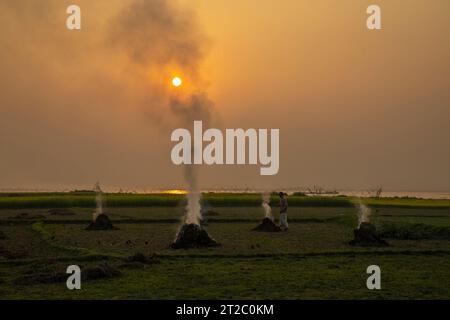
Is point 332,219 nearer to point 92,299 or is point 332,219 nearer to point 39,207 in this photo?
point 92,299

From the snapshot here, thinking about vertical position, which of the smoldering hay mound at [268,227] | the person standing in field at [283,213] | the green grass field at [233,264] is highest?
the person standing in field at [283,213]

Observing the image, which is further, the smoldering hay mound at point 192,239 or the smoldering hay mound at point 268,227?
the smoldering hay mound at point 268,227

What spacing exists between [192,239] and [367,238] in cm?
883

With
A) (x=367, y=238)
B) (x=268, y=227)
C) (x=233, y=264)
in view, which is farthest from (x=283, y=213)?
(x=233, y=264)

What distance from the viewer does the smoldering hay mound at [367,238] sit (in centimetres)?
2777

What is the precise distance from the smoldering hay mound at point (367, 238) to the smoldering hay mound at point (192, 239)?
7191 millimetres

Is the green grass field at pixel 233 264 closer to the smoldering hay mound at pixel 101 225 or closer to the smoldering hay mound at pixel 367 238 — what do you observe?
the smoldering hay mound at pixel 367 238

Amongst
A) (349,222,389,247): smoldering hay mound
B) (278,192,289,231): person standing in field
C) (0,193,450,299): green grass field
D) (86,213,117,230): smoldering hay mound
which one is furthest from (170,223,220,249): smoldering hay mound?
(86,213,117,230): smoldering hay mound

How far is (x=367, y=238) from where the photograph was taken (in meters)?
28.0

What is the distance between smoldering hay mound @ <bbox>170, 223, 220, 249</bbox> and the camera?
2641 cm

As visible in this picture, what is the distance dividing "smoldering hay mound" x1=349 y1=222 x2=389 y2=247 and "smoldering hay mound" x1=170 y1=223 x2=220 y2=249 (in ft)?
23.6

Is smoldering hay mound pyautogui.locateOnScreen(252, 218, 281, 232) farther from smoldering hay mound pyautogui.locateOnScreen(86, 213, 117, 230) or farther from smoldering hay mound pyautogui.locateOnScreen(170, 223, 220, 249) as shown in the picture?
smoldering hay mound pyautogui.locateOnScreen(86, 213, 117, 230)

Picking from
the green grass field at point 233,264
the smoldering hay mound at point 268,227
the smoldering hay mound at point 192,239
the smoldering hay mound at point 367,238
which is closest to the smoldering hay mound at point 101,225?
the green grass field at point 233,264
